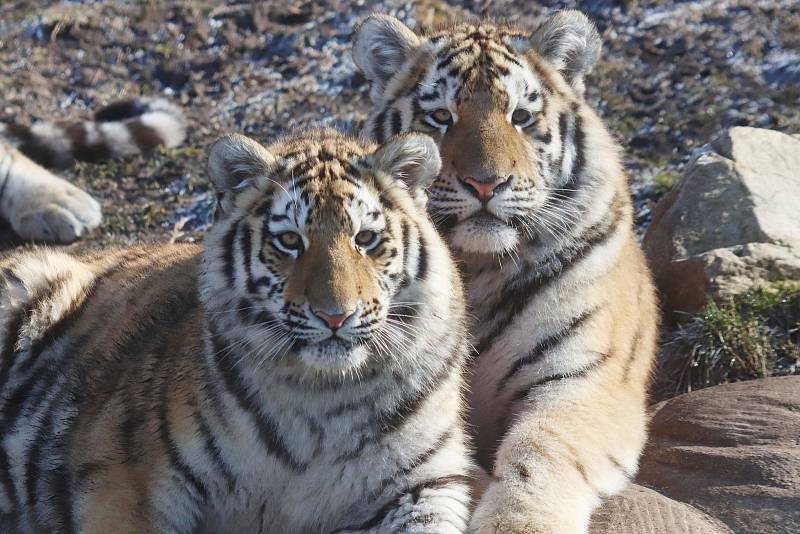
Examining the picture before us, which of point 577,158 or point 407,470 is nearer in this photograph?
point 407,470

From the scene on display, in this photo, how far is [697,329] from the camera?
3584 mm

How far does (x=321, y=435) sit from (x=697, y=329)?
1544mm

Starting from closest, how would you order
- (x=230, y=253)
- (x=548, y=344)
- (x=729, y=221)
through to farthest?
(x=230, y=253)
(x=548, y=344)
(x=729, y=221)

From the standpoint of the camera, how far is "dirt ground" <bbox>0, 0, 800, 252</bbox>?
4605 mm

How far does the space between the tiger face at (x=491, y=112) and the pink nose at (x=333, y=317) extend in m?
0.71

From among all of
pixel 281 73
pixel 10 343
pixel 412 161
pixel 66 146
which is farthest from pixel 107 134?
pixel 412 161

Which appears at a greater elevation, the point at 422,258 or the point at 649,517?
the point at 422,258

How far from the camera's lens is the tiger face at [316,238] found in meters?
2.38

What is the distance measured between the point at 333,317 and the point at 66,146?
3052 mm

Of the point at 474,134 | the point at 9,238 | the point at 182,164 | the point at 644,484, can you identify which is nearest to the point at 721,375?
the point at 644,484

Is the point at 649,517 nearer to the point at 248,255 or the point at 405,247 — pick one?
the point at 405,247

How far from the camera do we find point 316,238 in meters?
2.44

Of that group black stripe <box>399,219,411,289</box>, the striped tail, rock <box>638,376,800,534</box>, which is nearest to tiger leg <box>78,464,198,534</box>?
black stripe <box>399,219,411,289</box>

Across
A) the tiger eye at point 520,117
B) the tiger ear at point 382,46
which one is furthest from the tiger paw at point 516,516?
the tiger ear at point 382,46
